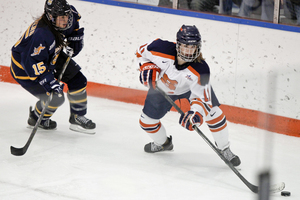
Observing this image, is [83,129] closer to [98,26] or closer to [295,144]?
[98,26]

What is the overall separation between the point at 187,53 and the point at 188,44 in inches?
2.0

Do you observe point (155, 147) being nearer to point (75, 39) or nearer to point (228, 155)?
point (228, 155)

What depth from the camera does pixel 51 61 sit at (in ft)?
9.05

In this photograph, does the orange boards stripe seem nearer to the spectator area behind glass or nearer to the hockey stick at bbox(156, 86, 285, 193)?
the hockey stick at bbox(156, 86, 285, 193)

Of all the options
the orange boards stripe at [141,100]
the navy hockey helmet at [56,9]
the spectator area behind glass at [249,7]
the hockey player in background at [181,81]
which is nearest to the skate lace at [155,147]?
the hockey player in background at [181,81]

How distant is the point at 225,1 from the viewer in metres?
3.31

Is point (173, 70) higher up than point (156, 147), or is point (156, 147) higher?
point (173, 70)

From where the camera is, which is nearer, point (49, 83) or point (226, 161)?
point (226, 161)

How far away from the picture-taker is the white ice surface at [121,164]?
215 cm

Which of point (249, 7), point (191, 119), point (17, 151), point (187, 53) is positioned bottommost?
point (17, 151)

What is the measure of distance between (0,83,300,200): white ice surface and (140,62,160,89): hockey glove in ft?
1.80

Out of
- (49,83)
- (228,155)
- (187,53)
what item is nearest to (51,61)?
(49,83)

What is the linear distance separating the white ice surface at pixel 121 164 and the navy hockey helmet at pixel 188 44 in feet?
1.84

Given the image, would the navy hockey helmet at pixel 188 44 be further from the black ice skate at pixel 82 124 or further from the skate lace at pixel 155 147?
the black ice skate at pixel 82 124
